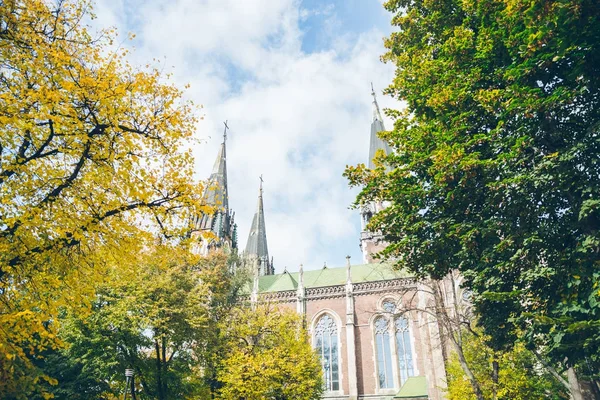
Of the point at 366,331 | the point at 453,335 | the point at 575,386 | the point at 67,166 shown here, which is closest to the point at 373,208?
the point at 366,331

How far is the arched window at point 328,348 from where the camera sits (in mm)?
32750

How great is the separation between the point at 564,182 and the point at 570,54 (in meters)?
2.69

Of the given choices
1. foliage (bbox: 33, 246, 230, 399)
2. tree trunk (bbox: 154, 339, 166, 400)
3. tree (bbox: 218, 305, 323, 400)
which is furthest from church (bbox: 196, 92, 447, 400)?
tree trunk (bbox: 154, 339, 166, 400)

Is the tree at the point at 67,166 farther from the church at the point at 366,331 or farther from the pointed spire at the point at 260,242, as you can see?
the pointed spire at the point at 260,242

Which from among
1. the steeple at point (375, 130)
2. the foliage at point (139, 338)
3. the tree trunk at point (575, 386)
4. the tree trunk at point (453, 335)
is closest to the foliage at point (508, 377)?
the tree trunk at point (453, 335)

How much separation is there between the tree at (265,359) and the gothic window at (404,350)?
10.8 meters

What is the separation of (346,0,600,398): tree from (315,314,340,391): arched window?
81.8ft

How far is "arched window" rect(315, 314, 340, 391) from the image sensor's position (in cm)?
3275

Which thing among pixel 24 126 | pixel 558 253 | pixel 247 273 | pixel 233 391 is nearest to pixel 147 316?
pixel 233 391

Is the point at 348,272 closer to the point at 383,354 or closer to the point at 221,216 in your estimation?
the point at 383,354

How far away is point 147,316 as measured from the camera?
1877 cm

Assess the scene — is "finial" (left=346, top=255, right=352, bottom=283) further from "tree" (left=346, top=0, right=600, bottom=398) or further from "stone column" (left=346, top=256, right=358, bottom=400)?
"tree" (left=346, top=0, right=600, bottom=398)

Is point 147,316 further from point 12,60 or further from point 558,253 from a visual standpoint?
point 558,253

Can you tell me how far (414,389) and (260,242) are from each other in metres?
34.6
